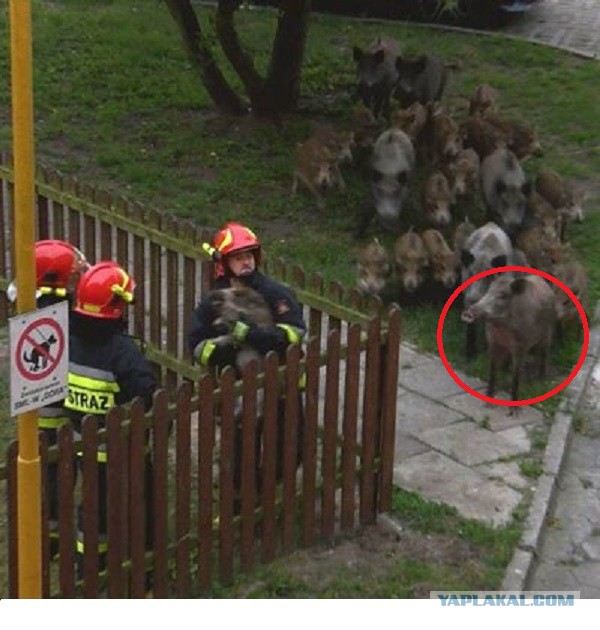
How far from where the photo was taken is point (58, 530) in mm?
6266

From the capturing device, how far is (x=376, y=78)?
17203 mm

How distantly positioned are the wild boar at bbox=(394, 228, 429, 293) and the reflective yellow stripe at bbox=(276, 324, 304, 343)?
392 cm

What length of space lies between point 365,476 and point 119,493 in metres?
1.91

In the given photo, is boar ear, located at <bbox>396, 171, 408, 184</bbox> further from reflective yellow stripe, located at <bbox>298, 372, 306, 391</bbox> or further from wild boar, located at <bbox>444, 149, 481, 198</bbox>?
reflective yellow stripe, located at <bbox>298, 372, 306, 391</bbox>

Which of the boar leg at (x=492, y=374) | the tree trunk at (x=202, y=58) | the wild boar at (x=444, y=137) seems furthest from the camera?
the tree trunk at (x=202, y=58)

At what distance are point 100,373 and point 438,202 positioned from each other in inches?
266

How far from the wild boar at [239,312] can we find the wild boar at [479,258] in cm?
347

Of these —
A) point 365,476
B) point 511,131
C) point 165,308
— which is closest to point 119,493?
point 365,476

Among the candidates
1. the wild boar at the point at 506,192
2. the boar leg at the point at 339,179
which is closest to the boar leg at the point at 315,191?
the boar leg at the point at 339,179

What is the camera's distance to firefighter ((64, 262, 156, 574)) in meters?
6.82

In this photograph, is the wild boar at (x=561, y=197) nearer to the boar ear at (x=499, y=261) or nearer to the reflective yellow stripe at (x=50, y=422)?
the boar ear at (x=499, y=261)

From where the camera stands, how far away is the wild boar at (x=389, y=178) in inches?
523

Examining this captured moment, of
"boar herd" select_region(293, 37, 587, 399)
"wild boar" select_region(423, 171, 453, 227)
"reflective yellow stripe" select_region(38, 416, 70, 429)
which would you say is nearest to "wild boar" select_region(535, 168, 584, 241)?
"boar herd" select_region(293, 37, 587, 399)

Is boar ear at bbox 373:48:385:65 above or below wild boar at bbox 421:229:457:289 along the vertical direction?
above
